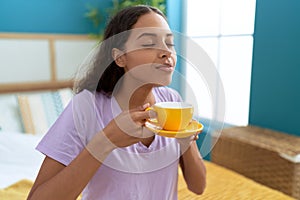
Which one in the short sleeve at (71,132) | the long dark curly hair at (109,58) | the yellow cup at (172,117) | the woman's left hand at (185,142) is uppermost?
the long dark curly hair at (109,58)

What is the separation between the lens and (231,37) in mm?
2389

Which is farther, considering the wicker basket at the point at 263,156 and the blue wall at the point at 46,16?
the blue wall at the point at 46,16

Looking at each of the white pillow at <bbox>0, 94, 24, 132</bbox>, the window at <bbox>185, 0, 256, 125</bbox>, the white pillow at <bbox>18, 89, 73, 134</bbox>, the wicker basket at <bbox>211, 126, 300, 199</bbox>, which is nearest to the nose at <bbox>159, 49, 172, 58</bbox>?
the wicker basket at <bbox>211, 126, 300, 199</bbox>

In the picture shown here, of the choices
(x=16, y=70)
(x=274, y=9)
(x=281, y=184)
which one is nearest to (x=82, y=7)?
(x=16, y=70)

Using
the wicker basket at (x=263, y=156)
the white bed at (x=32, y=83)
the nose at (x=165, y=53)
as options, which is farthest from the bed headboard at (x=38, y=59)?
the nose at (x=165, y=53)

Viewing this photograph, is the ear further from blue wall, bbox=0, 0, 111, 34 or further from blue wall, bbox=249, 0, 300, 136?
blue wall, bbox=0, 0, 111, 34

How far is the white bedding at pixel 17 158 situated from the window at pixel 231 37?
3.85 feet

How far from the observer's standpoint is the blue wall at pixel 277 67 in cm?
175

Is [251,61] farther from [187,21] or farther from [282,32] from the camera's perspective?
[187,21]

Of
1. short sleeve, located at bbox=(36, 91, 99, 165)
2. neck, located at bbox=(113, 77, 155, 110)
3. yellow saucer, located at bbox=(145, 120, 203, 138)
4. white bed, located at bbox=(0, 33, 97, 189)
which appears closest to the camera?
yellow saucer, located at bbox=(145, 120, 203, 138)

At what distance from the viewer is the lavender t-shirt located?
0.70 m

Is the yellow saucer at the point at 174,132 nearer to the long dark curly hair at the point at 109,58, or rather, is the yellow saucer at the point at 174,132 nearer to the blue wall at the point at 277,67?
the long dark curly hair at the point at 109,58

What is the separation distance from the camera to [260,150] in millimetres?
1633

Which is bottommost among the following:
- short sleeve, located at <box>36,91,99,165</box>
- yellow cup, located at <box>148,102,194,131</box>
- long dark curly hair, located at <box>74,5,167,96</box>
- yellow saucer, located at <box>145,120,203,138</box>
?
short sleeve, located at <box>36,91,99,165</box>
